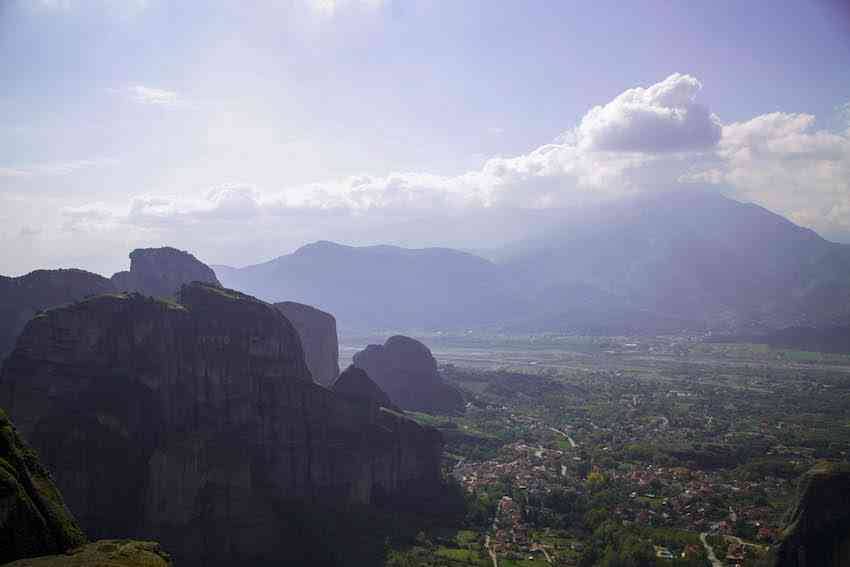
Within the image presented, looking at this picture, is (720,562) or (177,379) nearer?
(720,562)

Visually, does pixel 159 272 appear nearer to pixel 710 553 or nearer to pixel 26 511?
pixel 26 511

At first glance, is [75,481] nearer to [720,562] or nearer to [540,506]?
[540,506]

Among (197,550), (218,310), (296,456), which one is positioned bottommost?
(197,550)

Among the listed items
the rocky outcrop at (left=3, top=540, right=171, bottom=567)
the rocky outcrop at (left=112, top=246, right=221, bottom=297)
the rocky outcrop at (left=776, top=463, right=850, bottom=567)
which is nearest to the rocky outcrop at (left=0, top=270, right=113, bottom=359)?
the rocky outcrop at (left=112, top=246, right=221, bottom=297)

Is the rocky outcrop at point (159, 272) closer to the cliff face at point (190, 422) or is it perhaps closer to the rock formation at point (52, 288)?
the rock formation at point (52, 288)

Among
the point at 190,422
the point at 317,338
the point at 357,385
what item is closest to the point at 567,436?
the point at 357,385

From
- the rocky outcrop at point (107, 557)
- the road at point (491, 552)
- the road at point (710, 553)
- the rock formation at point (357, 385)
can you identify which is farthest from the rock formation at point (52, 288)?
the road at point (710, 553)

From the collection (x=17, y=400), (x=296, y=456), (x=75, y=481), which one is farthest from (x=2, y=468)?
(x=296, y=456)

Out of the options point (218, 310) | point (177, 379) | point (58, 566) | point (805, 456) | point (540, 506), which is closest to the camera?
point (58, 566)

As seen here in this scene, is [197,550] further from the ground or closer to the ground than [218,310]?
closer to the ground
